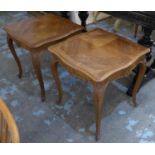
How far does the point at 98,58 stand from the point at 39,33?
509mm

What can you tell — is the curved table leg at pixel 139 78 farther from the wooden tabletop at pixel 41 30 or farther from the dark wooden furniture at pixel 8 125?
the dark wooden furniture at pixel 8 125

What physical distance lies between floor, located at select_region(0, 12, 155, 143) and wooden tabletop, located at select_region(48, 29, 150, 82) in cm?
48

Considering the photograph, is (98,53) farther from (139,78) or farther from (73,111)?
(73,111)

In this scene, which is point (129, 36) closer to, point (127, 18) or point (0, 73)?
point (127, 18)

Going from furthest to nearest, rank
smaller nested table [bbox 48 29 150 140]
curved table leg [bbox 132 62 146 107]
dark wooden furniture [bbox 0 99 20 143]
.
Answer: curved table leg [bbox 132 62 146 107] → smaller nested table [bbox 48 29 150 140] → dark wooden furniture [bbox 0 99 20 143]

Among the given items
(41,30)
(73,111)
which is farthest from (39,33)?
(73,111)

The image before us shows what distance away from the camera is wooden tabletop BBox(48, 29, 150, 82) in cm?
122

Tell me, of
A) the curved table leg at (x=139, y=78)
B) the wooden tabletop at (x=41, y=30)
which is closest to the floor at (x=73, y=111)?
the curved table leg at (x=139, y=78)

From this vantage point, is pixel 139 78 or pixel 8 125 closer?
pixel 8 125

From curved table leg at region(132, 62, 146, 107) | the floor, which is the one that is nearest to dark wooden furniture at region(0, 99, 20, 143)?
the floor

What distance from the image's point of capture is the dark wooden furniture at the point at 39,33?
59.8 inches

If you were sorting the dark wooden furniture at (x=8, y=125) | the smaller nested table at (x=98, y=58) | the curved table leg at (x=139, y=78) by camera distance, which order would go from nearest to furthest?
1. the dark wooden furniture at (x=8, y=125)
2. the smaller nested table at (x=98, y=58)
3. the curved table leg at (x=139, y=78)

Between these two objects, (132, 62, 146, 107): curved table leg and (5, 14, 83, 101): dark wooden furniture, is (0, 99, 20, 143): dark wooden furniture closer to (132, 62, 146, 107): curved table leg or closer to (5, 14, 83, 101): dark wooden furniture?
(5, 14, 83, 101): dark wooden furniture

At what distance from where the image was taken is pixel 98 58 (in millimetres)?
1294
